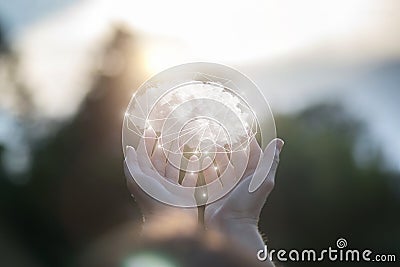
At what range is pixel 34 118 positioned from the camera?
136cm

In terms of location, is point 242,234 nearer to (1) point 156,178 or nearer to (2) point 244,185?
(2) point 244,185

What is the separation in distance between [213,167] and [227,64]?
24 cm

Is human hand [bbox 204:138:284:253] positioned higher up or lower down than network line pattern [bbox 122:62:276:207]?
lower down

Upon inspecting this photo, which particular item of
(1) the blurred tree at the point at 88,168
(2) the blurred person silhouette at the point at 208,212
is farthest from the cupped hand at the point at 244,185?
(1) the blurred tree at the point at 88,168

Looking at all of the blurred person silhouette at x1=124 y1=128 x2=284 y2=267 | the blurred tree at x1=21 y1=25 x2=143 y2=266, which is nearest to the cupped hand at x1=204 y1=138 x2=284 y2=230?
the blurred person silhouette at x1=124 y1=128 x2=284 y2=267

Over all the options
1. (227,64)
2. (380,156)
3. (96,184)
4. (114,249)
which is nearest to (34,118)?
(96,184)

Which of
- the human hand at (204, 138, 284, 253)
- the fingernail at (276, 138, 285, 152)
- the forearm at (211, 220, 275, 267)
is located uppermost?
the fingernail at (276, 138, 285, 152)

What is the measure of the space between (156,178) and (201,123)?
0.16m

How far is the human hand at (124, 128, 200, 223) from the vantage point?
130 cm

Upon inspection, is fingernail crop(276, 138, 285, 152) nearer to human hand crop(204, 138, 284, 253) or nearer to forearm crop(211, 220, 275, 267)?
human hand crop(204, 138, 284, 253)

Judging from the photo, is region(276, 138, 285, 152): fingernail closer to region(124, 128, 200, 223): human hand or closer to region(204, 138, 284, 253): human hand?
region(204, 138, 284, 253): human hand

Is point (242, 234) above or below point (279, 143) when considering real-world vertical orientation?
below

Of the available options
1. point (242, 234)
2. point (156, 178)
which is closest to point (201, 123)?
point (156, 178)

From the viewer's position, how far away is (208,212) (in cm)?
132
